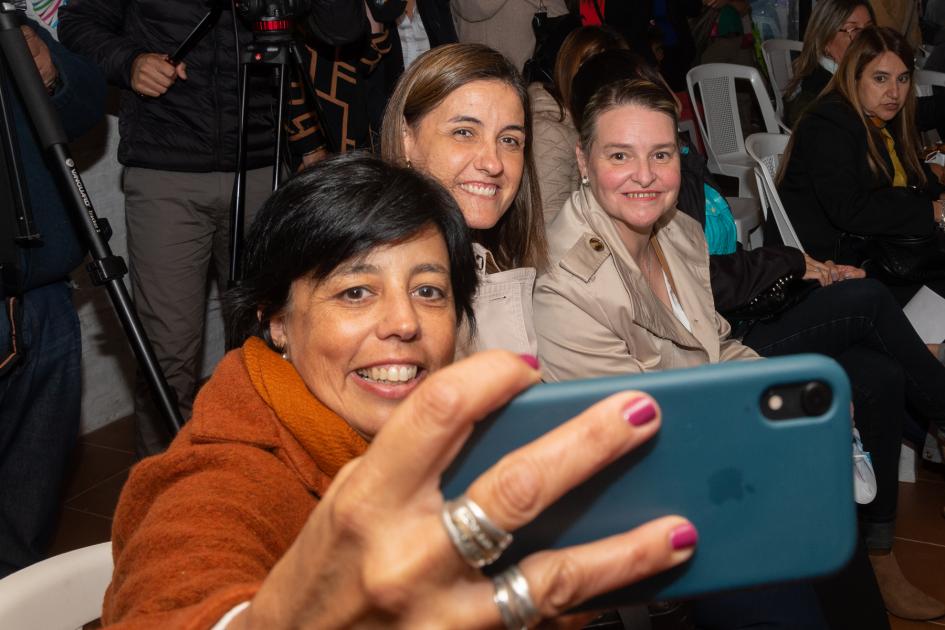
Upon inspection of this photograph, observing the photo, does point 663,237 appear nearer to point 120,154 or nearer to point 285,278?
point 285,278

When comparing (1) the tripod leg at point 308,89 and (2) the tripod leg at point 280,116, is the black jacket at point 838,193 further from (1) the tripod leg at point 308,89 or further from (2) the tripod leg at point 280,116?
(2) the tripod leg at point 280,116

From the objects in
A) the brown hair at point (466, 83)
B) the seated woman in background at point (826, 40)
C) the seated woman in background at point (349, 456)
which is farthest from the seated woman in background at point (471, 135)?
the seated woman in background at point (826, 40)

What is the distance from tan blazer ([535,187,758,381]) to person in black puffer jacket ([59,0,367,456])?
2.98 ft

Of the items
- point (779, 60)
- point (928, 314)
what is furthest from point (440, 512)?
point (779, 60)

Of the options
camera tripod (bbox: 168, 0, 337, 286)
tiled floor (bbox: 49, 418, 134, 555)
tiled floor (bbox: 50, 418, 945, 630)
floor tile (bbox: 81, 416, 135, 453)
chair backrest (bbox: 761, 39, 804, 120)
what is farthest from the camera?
chair backrest (bbox: 761, 39, 804, 120)

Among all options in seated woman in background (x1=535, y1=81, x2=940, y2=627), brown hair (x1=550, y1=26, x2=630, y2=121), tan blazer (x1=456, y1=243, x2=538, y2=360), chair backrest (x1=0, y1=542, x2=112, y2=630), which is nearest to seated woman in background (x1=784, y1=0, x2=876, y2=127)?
brown hair (x1=550, y1=26, x2=630, y2=121)

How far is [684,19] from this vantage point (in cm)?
478

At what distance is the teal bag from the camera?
2596 millimetres

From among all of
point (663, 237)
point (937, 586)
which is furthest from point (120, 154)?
point (937, 586)

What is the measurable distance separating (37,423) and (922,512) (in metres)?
2.21

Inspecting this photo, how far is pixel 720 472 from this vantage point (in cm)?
59

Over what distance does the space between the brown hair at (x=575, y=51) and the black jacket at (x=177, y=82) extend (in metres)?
0.57

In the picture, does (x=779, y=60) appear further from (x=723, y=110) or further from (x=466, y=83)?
(x=466, y=83)

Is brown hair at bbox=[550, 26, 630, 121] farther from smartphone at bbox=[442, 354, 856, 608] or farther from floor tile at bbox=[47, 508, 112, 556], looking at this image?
smartphone at bbox=[442, 354, 856, 608]
